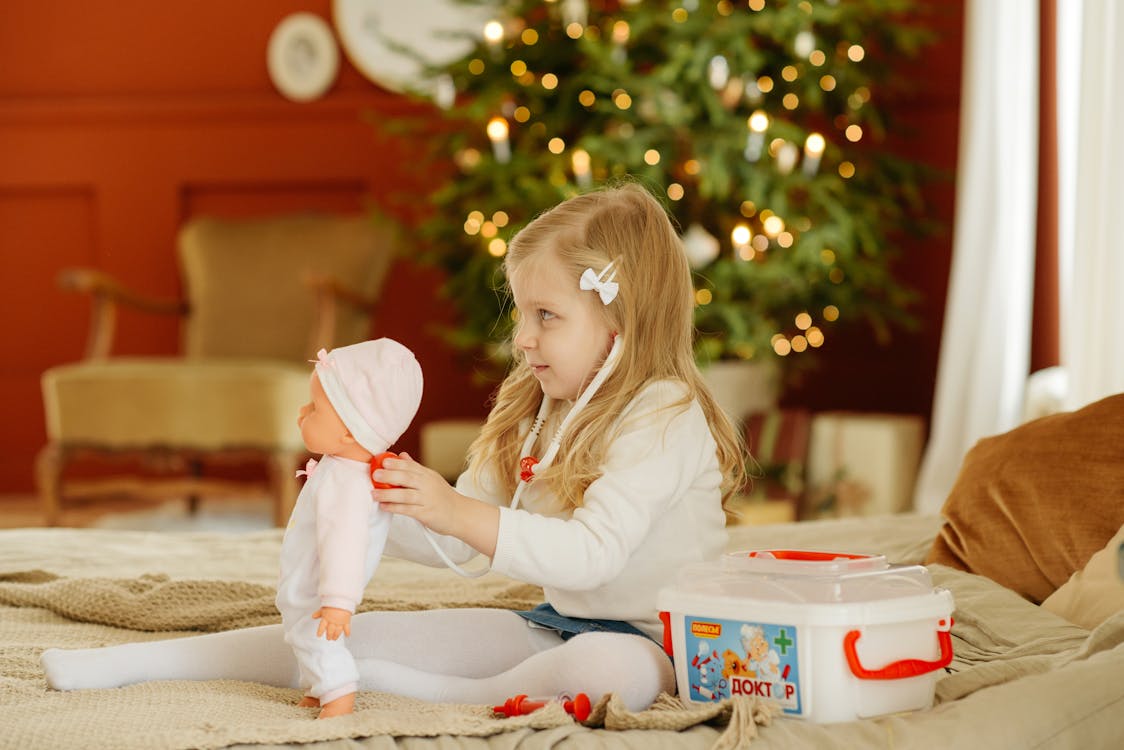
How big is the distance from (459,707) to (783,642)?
0.30m

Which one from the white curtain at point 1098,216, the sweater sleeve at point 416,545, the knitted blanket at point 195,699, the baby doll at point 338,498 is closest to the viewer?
the knitted blanket at point 195,699

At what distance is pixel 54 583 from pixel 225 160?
3.67 m

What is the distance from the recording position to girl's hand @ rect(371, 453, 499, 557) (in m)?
1.20

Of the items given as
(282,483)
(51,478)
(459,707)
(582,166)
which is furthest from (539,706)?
(51,478)

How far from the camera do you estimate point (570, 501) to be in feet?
4.56

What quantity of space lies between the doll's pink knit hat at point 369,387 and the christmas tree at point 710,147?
215cm

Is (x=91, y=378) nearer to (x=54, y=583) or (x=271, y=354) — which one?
(x=271, y=354)

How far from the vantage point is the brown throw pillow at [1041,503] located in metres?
1.54

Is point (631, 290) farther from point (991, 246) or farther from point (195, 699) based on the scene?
point (991, 246)

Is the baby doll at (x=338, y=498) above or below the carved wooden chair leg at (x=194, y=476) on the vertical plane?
above

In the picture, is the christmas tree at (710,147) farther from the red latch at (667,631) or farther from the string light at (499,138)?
the red latch at (667,631)

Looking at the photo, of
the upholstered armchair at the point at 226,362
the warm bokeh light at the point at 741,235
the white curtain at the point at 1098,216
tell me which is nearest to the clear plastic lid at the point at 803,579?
the white curtain at the point at 1098,216

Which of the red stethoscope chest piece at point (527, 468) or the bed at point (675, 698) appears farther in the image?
the red stethoscope chest piece at point (527, 468)

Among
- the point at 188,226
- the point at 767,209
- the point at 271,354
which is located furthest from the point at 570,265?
the point at 188,226
